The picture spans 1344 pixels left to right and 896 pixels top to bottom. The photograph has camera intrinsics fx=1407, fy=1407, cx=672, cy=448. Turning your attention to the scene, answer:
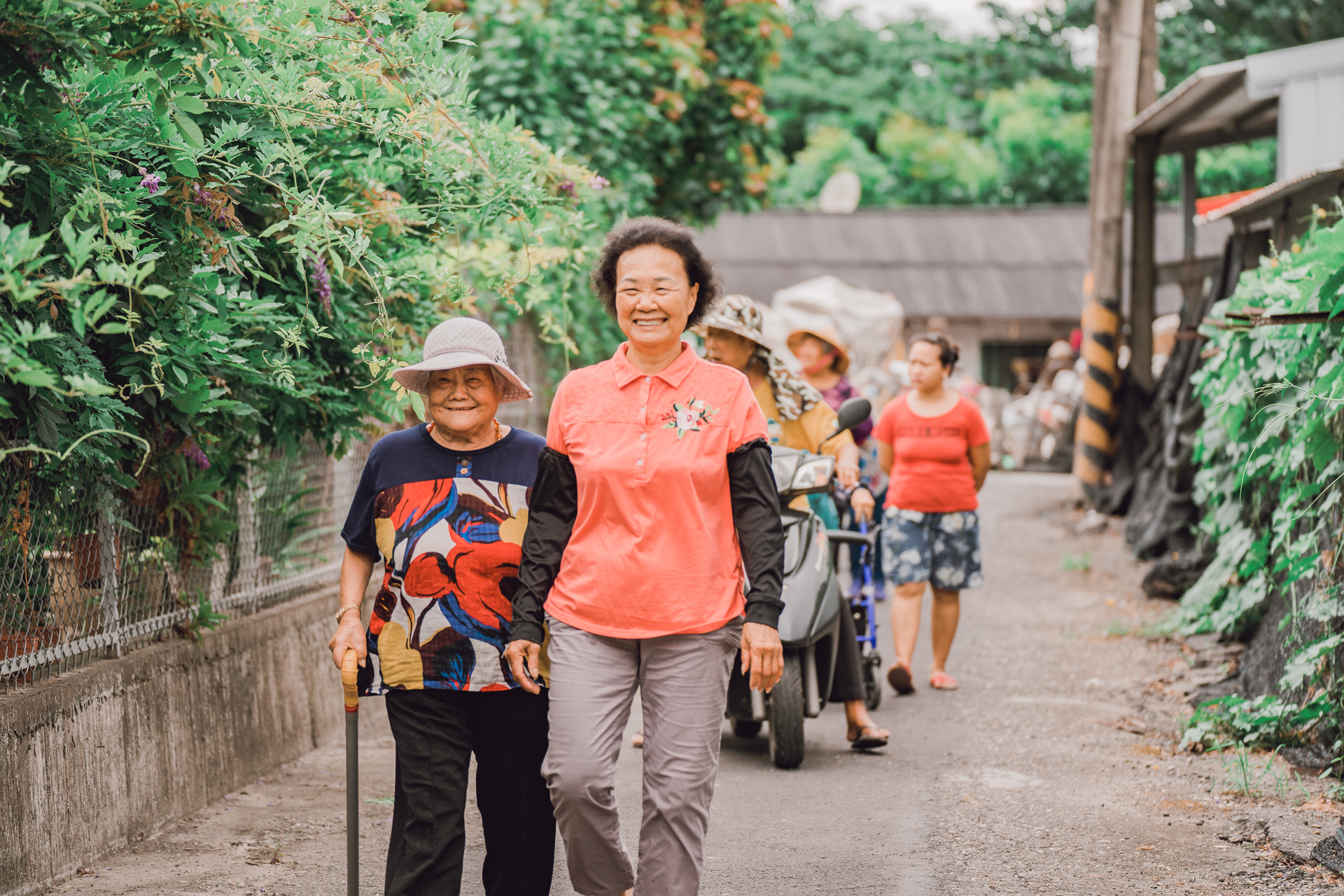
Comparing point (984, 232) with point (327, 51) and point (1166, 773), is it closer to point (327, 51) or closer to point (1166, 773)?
point (1166, 773)

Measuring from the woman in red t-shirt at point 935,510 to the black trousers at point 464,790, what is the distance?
4216 millimetres

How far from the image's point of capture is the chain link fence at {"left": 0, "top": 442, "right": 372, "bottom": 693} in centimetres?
428

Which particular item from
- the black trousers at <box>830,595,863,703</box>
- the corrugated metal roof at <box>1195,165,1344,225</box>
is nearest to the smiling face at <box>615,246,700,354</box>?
the black trousers at <box>830,595,863,703</box>

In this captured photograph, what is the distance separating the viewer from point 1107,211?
15.2 m

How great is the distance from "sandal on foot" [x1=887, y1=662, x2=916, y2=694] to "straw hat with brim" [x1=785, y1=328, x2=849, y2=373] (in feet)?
5.70

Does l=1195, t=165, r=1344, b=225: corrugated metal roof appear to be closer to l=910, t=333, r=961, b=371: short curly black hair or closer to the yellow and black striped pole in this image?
l=910, t=333, r=961, b=371: short curly black hair

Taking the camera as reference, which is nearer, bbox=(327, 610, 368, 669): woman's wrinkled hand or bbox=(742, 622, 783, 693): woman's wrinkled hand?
bbox=(742, 622, 783, 693): woman's wrinkled hand

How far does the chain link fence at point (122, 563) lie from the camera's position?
428 centimetres

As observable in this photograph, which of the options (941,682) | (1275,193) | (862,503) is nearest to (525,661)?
(862,503)

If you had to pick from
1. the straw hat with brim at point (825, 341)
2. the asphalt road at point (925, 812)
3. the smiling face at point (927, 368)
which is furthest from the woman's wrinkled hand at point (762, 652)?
the straw hat with brim at point (825, 341)

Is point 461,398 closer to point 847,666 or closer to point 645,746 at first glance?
point 645,746

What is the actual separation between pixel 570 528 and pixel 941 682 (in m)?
4.71

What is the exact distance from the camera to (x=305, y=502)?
6.77m

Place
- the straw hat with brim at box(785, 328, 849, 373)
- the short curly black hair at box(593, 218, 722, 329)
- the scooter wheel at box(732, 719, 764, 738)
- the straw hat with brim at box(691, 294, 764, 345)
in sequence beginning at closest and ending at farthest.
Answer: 1. the short curly black hair at box(593, 218, 722, 329)
2. the straw hat with brim at box(691, 294, 764, 345)
3. the scooter wheel at box(732, 719, 764, 738)
4. the straw hat with brim at box(785, 328, 849, 373)
